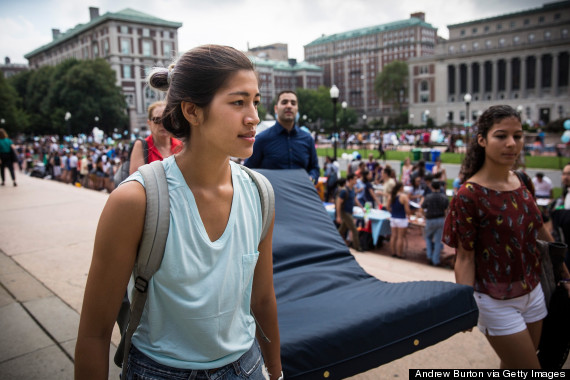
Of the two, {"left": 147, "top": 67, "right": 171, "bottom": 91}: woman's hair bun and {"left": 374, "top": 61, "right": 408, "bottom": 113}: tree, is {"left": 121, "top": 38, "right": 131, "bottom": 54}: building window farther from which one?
{"left": 147, "top": 67, "right": 171, "bottom": 91}: woman's hair bun

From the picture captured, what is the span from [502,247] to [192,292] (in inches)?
79.4

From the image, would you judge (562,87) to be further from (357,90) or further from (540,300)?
(540,300)

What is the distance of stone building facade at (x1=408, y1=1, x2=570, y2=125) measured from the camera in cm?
7762

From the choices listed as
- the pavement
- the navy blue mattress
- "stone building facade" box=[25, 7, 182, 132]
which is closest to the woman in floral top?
the navy blue mattress

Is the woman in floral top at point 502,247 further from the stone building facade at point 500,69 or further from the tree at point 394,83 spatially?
the tree at point 394,83

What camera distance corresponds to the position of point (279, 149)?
5207mm

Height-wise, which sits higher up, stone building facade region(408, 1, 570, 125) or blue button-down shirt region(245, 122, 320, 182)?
stone building facade region(408, 1, 570, 125)

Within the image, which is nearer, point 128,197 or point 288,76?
point 128,197

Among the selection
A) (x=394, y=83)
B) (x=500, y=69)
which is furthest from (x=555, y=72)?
(x=394, y=83)

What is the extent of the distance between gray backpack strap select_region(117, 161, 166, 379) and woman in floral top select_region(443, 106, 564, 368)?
196cm

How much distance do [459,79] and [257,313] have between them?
96291 mm

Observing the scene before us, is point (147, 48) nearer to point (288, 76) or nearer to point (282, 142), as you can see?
point (288, 76)

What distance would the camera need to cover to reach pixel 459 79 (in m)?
87.6

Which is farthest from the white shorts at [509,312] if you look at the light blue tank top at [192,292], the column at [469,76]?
the column at [469,76]
